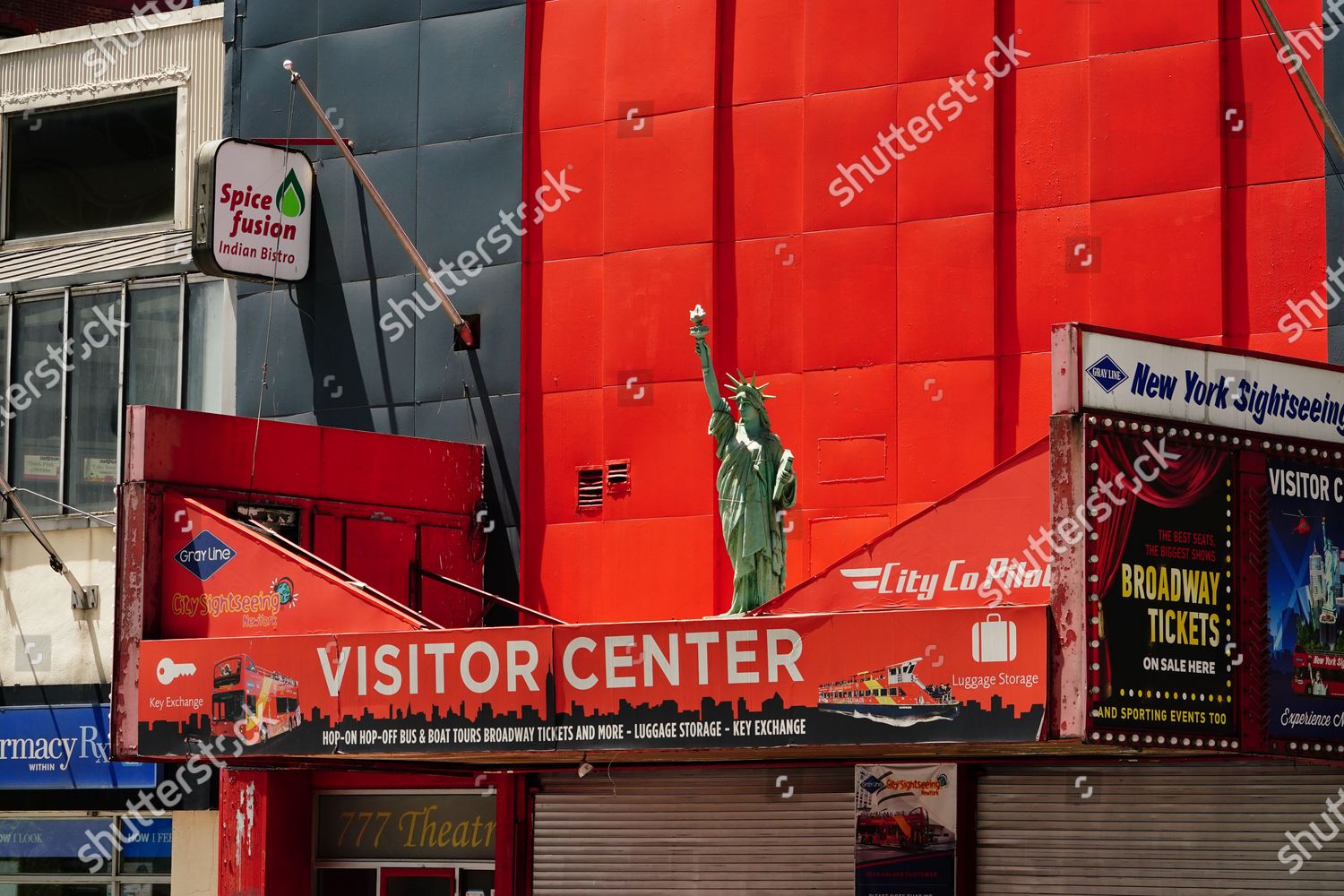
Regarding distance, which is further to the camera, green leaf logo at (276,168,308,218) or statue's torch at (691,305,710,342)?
green leaf logo at (276,168,308,218)

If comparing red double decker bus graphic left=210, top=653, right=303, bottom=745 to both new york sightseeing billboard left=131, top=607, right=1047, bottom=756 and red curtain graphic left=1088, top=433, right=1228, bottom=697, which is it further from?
red curtain graphic left=1088, top=433, right=1228, bottom=697

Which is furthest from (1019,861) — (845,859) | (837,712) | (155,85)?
(155,85)

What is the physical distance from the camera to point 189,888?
2434cm

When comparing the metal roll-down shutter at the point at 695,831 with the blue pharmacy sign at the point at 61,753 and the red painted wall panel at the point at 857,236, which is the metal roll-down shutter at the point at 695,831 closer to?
the red painted wall panel at the point at 857,236

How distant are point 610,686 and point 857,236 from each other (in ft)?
19.2

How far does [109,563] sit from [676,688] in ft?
31.1

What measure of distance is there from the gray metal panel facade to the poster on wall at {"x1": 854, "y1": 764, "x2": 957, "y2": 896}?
4965 millimetres

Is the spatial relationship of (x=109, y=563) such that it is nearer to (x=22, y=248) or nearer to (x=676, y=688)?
(x=22, y=248)

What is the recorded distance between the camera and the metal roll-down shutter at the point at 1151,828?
61.5 ft

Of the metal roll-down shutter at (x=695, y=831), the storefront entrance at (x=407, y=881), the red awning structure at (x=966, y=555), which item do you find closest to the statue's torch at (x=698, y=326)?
the red awning structure at (x=966, y=555)

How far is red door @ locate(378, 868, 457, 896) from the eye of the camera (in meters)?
23.6

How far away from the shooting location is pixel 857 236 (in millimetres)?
22219

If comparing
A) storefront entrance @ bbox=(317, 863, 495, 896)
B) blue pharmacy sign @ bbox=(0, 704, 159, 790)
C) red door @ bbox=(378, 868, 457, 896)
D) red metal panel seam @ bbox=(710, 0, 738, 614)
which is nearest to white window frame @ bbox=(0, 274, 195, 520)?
blue pharmacy sign @ bbox=(0, 704, 159, 790)

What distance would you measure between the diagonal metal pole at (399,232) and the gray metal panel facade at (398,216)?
0.80ft
